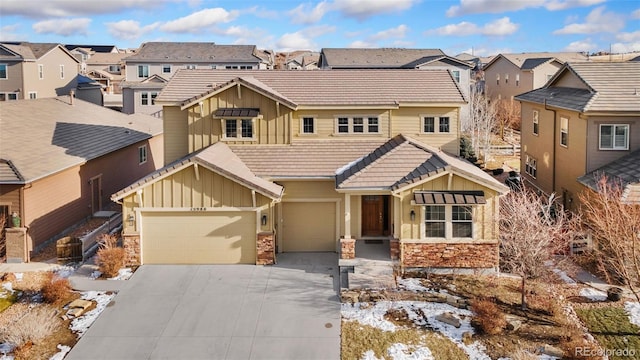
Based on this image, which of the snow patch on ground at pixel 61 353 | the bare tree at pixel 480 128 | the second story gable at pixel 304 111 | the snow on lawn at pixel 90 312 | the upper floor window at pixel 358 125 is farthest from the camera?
the bare tree at pixel 480 128

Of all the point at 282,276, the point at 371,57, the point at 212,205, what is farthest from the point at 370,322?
the point at 371,57

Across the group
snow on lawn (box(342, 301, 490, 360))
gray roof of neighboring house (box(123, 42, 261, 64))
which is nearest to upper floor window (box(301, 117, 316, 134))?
snow on lawn (box(342, 301, 490, 360))

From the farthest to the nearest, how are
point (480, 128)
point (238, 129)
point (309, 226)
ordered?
Answer: point (480, 128)
point (238, 129)
point (309, 226)

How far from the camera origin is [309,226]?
69.1ft

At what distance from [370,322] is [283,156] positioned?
29.7 ft

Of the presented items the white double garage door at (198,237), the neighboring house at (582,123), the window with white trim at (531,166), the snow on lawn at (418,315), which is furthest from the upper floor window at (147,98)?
the snow on lawn at (418,315)

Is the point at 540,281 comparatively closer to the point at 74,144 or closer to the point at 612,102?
the point at 612,102

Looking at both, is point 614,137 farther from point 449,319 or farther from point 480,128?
point 480,128

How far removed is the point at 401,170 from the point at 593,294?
726 centimetres

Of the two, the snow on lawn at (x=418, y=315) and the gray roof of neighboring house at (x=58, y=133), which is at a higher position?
the gray roof of neighboring house at (x=58, y=133)

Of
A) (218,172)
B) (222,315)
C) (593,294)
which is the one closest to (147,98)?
(218,172)

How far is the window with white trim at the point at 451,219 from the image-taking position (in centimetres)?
1850

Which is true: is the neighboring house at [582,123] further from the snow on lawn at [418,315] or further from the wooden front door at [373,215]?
the snow on lawn at [418,315]

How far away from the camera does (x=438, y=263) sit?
18.6m
